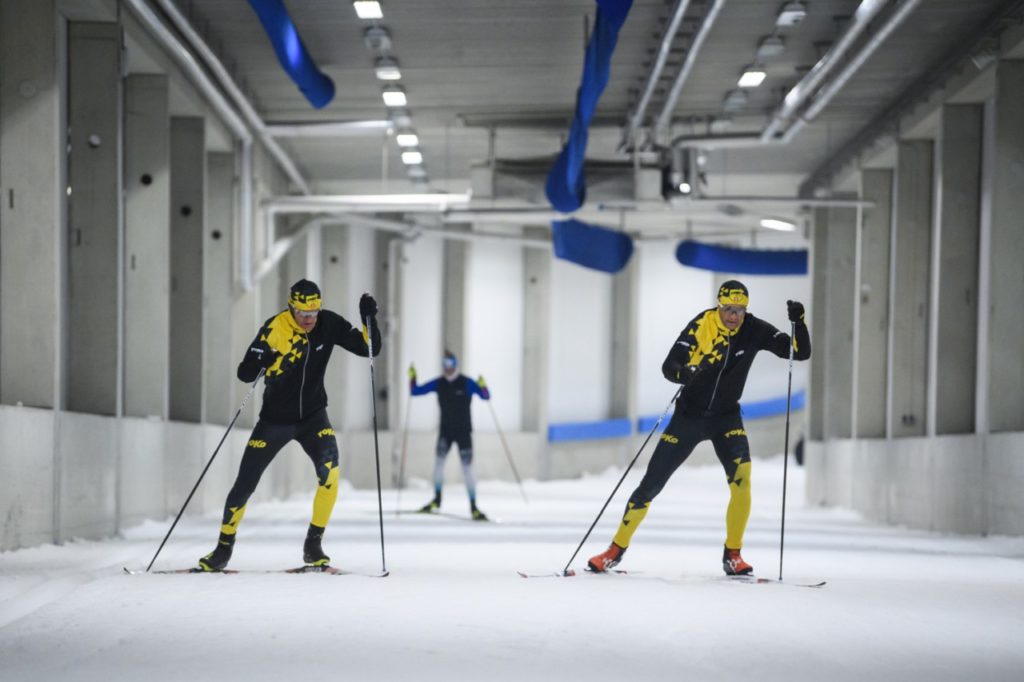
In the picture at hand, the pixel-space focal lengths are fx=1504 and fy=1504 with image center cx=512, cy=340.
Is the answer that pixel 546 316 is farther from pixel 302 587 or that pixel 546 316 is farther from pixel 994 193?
pixel 302 587

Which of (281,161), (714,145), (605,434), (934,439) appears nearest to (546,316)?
(605,434)

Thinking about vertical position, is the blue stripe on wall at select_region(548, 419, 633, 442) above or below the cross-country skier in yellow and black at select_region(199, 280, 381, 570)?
below

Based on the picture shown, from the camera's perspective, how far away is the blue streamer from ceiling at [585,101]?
12.6 m

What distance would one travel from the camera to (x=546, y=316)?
34.5m

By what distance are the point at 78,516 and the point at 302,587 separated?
5.29 meters

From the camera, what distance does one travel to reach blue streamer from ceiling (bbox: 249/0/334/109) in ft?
45.5

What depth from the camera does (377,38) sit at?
17484 mm

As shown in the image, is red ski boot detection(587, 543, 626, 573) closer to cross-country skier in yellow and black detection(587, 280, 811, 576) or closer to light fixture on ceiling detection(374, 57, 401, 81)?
cross-country skier in yellow and black detection(587, 280, 811, 576)

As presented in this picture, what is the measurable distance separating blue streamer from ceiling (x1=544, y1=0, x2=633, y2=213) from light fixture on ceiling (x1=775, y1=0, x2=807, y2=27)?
6.55ft

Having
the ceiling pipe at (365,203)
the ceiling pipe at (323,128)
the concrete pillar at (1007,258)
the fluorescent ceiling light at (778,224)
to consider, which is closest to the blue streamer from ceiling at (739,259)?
the fluorescent ceiling light at (778,224)

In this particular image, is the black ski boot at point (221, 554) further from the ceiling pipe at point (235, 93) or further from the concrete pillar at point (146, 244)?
the concrete pillar at point (146, 244)

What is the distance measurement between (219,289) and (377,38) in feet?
18.0

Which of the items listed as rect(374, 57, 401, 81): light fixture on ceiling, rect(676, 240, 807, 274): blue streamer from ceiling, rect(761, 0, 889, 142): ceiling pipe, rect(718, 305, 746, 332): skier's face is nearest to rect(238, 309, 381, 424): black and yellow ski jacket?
rect(718, 305, 746, 332): skier's face

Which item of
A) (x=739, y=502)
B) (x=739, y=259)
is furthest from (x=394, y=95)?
(x=739, y=502)
